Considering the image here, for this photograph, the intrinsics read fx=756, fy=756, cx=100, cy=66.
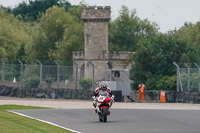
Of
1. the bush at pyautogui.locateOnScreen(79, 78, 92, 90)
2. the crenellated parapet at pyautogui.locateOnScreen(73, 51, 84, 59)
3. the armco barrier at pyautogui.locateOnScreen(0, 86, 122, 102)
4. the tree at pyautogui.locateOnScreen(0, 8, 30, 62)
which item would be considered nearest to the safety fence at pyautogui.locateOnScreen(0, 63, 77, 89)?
the bush at pyautogui.locateOnScreen(79, 78, 92, 90)

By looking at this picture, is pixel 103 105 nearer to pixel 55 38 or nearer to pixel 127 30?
pixel 55 38

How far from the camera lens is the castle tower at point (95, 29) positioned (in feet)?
284

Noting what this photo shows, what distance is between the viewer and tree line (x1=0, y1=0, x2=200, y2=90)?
251 ft

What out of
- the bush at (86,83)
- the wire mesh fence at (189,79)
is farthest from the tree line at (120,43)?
the wire mesh fence at (189,79)

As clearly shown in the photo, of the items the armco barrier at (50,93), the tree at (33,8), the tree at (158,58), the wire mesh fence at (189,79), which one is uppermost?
the tree at (33,8)

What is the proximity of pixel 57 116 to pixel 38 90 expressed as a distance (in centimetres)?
2691

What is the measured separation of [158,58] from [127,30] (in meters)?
42.1

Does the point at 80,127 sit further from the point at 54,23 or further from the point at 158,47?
the point at 54,23

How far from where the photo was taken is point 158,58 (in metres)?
76.5

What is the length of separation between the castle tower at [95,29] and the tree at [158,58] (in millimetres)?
6975

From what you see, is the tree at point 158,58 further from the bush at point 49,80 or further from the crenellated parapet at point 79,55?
the bush at point 49,80

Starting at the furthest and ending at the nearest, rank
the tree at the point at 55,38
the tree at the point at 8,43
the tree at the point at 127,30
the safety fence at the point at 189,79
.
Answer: the tree at the point at 127,30
the tree at the point at 55,38
the tree at the point at 8,43
the safety fence at the point at 189,79

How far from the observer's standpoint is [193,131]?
21062 mm

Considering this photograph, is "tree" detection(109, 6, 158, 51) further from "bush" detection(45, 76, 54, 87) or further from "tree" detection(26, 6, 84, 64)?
"bush" detection(45, 76, 54, 87)
